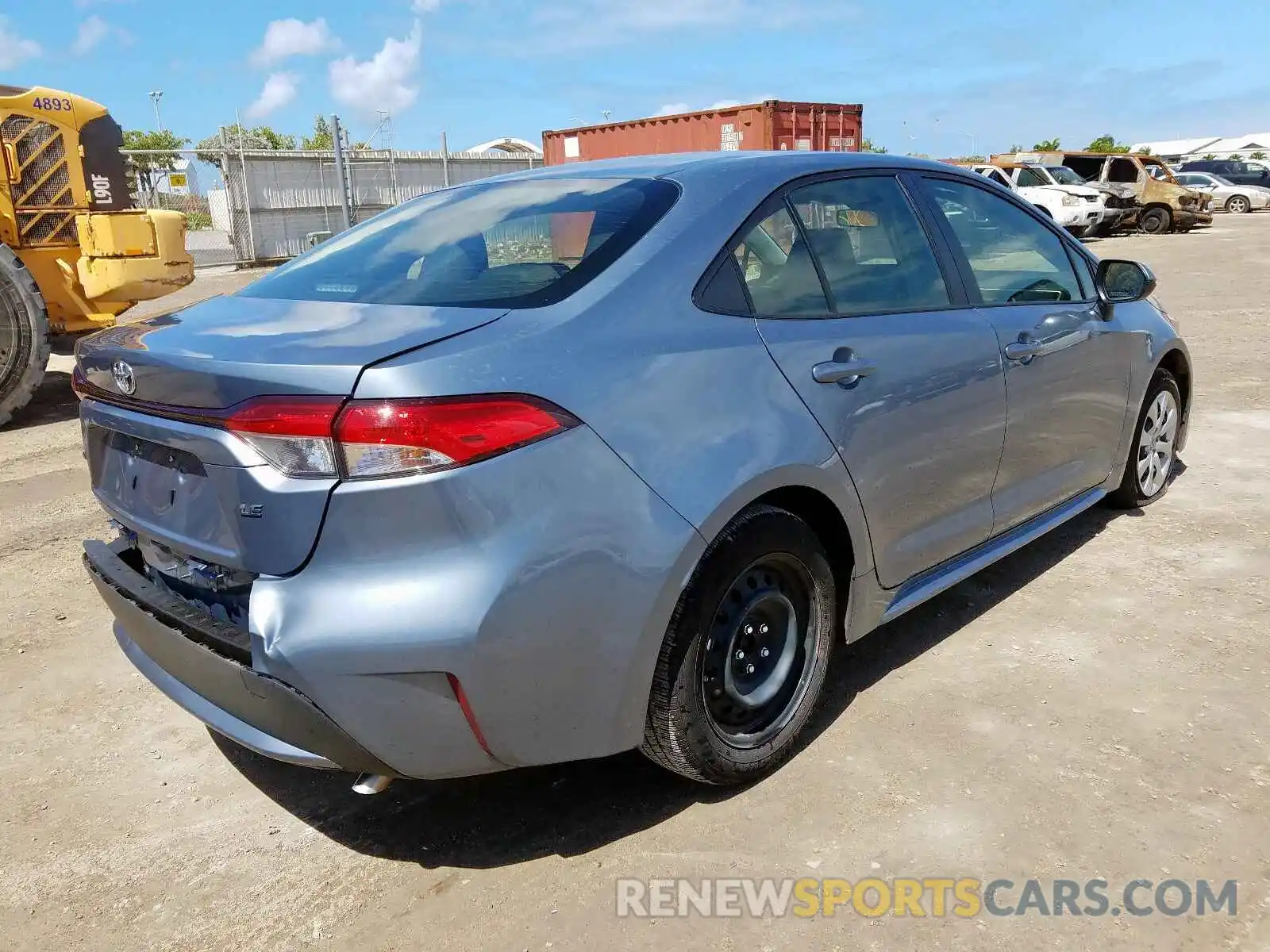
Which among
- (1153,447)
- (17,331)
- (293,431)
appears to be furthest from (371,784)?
(17,331)

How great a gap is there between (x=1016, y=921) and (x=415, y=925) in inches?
52.9

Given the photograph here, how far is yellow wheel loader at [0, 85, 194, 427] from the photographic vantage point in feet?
25.1

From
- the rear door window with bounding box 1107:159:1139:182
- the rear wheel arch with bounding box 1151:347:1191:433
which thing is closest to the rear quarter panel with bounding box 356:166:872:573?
the rear wheel arch with bounding box 1151:347:1191:433

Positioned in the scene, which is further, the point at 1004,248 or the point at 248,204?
the point at 248,204

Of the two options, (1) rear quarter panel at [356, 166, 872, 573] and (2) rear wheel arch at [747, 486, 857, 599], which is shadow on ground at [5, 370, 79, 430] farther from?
(2) rear wheel arch at [747, 486, 857, 599]

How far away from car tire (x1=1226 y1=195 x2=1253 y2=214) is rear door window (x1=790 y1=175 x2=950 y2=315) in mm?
37608

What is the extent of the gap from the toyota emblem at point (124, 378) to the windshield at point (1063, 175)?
24497mm

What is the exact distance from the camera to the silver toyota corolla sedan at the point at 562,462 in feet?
6.47

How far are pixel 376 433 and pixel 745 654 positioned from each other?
1.22 m

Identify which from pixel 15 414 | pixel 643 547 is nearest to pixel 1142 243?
pixel 15 414

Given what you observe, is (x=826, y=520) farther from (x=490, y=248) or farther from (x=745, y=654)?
(x=490, y=248)

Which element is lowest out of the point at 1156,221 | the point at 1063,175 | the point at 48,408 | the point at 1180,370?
the point at 48,408

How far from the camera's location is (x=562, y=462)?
2.05 meters

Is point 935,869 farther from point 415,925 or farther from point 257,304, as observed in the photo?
point 257,304
